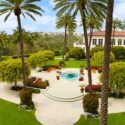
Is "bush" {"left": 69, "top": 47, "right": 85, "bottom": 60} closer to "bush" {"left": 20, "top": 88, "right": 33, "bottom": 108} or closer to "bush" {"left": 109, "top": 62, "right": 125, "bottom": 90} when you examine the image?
"bush" {"left": 109, "top": 62, "right": 125, "bottom": 90}

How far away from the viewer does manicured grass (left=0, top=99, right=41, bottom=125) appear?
100ft

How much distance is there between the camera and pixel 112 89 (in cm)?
3778

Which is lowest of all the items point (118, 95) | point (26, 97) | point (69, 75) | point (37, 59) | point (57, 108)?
point (57, 108)

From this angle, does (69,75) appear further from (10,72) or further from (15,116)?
(15,116)

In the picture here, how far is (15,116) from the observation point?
3209 centimetres

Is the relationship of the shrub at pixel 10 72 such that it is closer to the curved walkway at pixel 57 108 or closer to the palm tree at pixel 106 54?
the curved walkway at pixel 57 108

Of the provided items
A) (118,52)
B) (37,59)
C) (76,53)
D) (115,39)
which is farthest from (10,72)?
(115,39)

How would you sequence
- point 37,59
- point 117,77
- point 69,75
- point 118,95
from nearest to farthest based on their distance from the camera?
point 117,77 → point 118,95 → point 69,75 → point 37,59

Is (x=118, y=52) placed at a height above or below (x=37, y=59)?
above

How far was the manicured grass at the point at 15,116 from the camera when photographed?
3052 cm

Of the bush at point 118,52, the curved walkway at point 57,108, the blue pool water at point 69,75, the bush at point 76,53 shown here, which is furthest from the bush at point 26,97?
the bush at point 118,52

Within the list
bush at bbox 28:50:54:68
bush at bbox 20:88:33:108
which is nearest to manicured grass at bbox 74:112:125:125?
bush at bbox 20:88:33:108

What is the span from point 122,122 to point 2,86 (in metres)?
21.6

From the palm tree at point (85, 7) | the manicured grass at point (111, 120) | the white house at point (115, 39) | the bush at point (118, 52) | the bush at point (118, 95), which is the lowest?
the manicured grass at point (111, 120)
